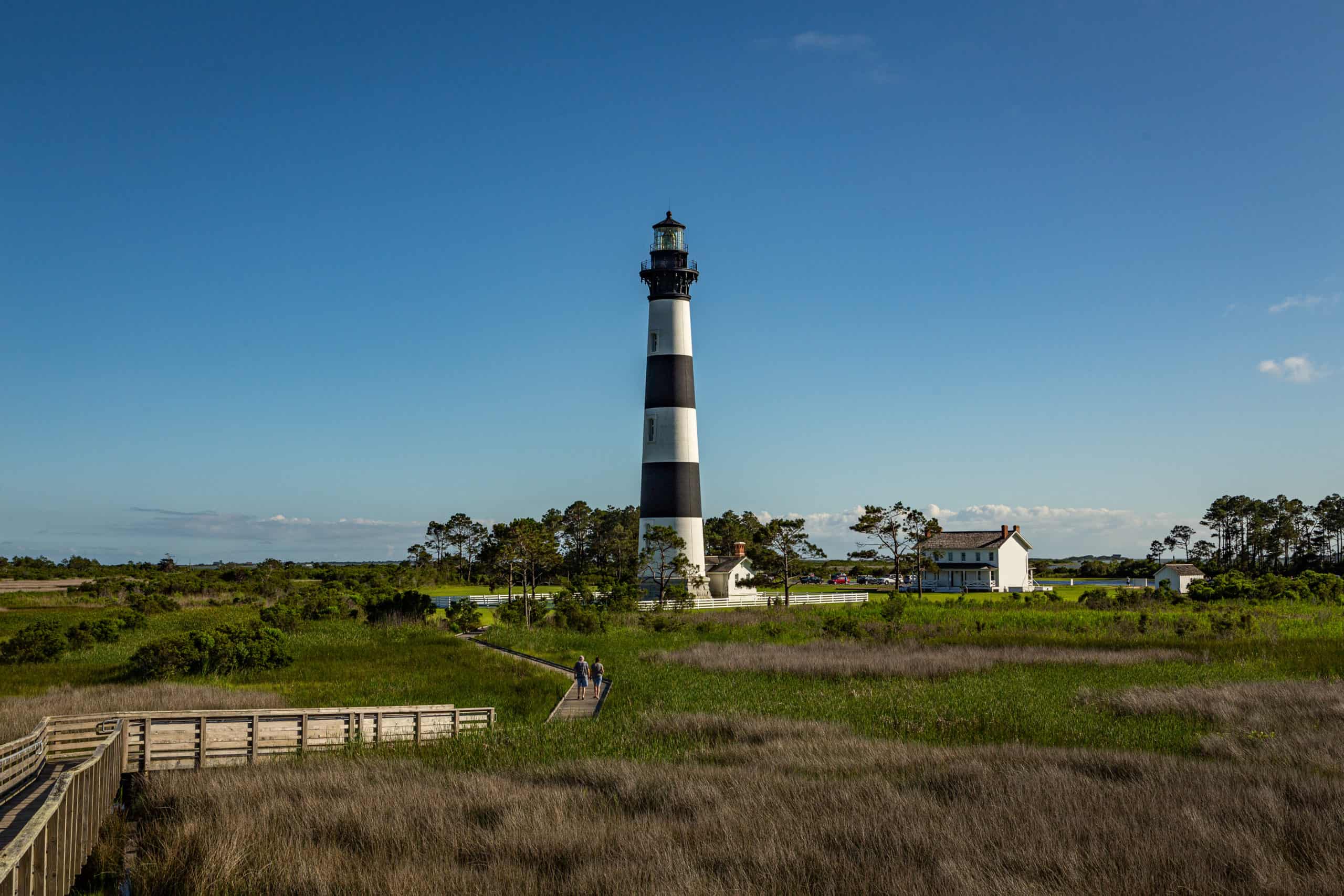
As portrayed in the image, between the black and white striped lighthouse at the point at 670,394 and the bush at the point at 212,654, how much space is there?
25.9 meters

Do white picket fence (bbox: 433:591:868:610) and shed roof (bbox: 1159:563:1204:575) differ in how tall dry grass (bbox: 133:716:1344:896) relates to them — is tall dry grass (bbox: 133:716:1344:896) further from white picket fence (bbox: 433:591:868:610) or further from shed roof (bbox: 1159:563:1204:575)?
shed roof (bbox: 1159:563:1204:575)

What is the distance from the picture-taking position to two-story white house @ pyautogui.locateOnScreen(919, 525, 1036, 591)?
3327 inches

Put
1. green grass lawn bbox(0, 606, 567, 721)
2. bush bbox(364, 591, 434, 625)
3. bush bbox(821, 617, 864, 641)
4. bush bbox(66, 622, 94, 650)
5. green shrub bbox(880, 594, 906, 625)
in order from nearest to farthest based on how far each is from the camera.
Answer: green grass lawn bbox(0, 606, 567, 721)
bush bbox(66, 622, 94, 650)
bush bbox(821, 617, 864, 641)
green shrub bbox(880, 594, 906, 625)
bush bbox(364, 591, 434, 625)

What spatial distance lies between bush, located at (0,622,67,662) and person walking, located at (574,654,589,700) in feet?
69.8

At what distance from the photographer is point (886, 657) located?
118 feet

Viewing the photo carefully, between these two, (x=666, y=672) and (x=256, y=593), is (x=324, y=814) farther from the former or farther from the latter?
(x=256, y=593)

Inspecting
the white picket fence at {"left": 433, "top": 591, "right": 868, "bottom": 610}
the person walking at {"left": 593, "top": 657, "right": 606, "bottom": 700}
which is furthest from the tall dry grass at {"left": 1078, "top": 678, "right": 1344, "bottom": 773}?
the white picket fence at {"left": 433, "top": 591, "right": 868, "bottom": 610}

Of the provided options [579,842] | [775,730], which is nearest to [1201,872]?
[579,842]

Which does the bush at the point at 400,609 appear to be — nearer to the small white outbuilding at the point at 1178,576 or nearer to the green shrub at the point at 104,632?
the green shrub at the point at 104,632

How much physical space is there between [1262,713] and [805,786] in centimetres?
1292

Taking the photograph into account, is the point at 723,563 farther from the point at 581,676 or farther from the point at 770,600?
the point at 581,676

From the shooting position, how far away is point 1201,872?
452 inches

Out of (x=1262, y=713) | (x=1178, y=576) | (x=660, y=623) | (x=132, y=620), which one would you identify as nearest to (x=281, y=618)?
(x=132, y=620)

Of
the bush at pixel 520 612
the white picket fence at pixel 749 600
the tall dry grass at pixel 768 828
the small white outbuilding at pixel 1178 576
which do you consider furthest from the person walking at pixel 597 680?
the small white outbuilding at pixel 1178 576
